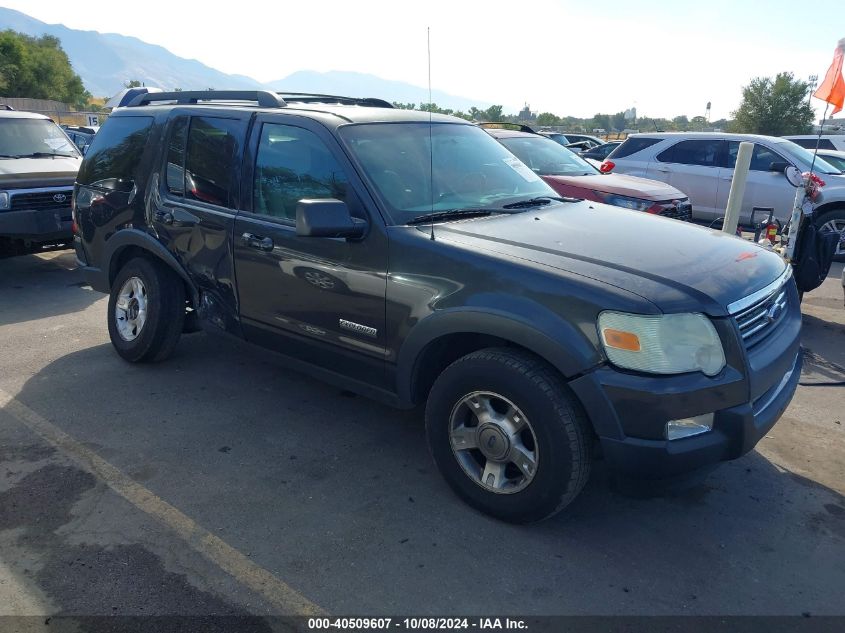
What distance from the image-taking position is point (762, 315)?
10.0 feet

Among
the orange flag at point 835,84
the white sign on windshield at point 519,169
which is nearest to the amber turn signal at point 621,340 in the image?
the white sign on windshield at point 519,169

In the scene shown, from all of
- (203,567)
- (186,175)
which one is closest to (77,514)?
(203,567)

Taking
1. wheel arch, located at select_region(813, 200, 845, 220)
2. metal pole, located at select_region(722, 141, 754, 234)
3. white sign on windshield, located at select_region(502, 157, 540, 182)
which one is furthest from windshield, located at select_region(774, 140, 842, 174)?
white sign on windshield, located at select_region(502, 157, 540, 182)

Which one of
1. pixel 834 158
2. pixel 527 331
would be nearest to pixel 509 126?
pixel 834 158

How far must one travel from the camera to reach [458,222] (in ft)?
11.4

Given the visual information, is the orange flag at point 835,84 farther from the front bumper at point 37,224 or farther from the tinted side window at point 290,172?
the front bumper at point 37,224

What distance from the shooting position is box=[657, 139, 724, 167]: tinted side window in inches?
417

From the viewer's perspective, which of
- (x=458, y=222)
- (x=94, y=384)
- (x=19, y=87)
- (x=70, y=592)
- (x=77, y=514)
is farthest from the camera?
(x=19, y=87)

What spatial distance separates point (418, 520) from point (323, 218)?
4.95 ft

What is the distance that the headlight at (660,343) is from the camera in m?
2.64

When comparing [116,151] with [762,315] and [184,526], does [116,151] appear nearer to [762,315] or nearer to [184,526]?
[184,526]

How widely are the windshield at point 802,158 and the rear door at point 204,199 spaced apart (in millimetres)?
8730

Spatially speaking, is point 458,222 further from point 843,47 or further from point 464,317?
point 843,47

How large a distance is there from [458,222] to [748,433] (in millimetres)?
1676
